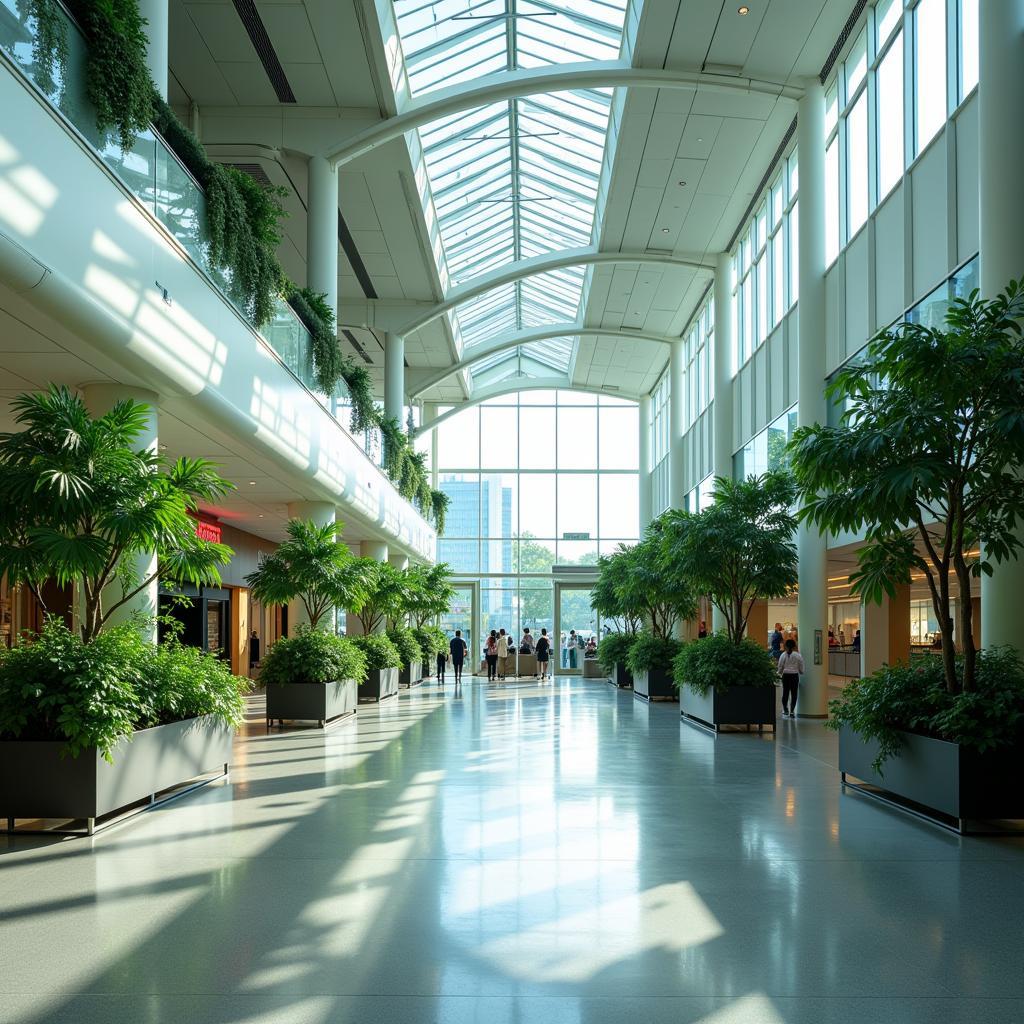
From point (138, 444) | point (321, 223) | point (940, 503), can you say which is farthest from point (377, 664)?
point (940, 503)

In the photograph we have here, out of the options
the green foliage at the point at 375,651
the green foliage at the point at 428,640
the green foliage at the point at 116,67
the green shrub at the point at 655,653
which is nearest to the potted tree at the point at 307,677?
the green foliage at the point at 375,651

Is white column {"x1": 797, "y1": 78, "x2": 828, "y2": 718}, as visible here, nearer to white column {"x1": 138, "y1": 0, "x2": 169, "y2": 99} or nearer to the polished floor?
the polished floor

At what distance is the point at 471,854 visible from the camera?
277 inches

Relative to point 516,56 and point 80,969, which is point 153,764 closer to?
point 80,969

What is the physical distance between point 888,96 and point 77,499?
12.8m

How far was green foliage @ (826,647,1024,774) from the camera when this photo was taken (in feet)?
26.0

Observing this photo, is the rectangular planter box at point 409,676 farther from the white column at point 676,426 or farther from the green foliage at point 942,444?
the green foliage at point 942,444

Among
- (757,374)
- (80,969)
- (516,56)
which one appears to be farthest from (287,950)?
(757,374)

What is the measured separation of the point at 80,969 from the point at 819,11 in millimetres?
16026

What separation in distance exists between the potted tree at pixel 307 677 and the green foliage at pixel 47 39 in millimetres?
9755

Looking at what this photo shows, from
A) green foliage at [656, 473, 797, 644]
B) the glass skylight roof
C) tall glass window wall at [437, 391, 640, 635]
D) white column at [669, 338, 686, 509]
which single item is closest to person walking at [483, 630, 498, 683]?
white column at [669, 338, 686, 509]

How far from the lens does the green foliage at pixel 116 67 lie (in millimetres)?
8234

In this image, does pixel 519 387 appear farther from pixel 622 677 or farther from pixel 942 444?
pixel 942 444

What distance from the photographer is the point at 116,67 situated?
8.40m
